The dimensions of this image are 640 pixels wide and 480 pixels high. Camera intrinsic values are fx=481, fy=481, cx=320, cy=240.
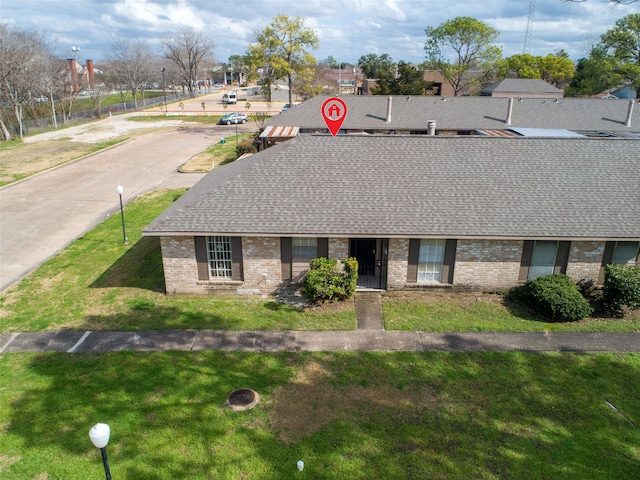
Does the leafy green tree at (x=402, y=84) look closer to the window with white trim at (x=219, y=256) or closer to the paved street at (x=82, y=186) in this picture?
the paved street at (x=82, y=186)

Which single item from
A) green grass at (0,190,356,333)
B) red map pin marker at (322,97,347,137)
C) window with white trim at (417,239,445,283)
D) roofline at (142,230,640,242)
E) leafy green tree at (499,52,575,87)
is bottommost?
green grass at (0,190,356,333)

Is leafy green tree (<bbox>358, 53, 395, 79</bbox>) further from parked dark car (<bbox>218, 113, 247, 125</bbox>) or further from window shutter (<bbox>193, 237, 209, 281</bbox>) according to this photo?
window shutter (<bbox>193, 237, 209, 281</bbox>)

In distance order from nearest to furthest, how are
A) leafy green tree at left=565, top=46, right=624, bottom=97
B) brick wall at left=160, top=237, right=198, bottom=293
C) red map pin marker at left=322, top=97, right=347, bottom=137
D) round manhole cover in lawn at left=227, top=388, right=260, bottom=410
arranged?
round manhole cover in lawn at left=227, top=388, right=260, bottom=410
brick wall at left=160, top=237, right=198, bottom=293
red map pin marker at left=322, top=97, right=347, bottom=137
leafy green tree at left=565, top=46, right=624, bottom=97

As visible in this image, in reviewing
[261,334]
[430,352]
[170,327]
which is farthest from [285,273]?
[430,352]

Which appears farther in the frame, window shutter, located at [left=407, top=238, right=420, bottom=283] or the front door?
the front door

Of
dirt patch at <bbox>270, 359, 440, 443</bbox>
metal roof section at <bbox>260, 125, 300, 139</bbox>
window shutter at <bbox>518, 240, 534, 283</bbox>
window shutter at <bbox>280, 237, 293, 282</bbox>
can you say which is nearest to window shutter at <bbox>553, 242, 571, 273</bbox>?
window shutter at <bbox>518, 240, 534, 283</bbox>

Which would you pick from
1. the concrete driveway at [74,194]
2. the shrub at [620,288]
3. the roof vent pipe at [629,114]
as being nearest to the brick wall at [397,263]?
the shrub at [620,288]

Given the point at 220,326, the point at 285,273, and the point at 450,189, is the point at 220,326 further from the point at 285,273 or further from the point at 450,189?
the point at 450,189
